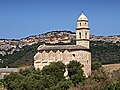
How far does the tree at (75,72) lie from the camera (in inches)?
1933

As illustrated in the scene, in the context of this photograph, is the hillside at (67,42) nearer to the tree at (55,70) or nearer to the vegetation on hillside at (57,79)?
the vegetation on hillside at (57,79)

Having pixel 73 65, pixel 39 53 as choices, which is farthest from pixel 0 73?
pixel 73 65

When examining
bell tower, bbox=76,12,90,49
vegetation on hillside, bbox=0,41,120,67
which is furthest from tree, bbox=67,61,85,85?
vegetation on hillside, bbox=0,41,120,67

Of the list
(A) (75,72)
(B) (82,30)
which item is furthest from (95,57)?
(A) (75,72)

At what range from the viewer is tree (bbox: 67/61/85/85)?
161 feet

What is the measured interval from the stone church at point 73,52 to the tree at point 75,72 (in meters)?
1.35

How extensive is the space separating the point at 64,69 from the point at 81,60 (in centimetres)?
267

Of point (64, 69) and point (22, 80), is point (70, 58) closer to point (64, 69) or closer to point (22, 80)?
point (64, 69)

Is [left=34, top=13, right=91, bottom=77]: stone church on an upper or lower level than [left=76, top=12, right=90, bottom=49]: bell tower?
lower

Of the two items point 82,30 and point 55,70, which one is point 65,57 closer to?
point 55,70

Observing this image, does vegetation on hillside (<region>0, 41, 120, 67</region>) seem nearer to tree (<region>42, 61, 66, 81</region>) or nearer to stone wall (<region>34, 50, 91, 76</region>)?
stone wall (<region>34, 50, 91, 76</region>)

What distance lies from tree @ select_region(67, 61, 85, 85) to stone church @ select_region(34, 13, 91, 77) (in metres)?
1.35

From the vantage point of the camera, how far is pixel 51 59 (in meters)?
54.4

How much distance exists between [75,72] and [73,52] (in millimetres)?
3078
